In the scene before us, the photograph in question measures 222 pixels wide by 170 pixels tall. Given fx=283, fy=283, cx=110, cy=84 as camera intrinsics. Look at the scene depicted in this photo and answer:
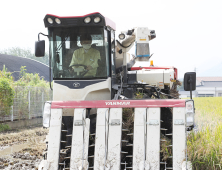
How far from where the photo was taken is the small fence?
48.4 ft

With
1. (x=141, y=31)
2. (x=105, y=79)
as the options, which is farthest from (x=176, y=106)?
(x=141, y=31)

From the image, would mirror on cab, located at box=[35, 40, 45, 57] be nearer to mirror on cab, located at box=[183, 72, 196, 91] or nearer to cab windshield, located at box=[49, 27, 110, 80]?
cab windshield, located at box=[49, 27, 110, 80]

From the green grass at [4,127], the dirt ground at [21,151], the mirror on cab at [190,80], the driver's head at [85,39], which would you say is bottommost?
the dirt ground at [21,151]

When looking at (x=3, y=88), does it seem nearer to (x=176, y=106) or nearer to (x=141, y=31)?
(x=141, y=31)

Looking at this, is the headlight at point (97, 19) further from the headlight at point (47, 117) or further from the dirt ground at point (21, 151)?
the dirt ground at point (21, 151)

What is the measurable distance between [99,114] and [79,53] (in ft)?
6.13

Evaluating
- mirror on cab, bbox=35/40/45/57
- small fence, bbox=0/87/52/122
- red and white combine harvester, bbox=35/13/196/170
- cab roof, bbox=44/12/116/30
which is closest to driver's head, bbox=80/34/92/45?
red and white combine harvester, bbox=35/13/196/170

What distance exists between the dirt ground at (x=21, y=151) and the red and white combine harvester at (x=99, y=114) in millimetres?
2280

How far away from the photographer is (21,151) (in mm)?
8586

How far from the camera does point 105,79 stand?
6156 millimetres

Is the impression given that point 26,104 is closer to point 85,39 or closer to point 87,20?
point 85,39

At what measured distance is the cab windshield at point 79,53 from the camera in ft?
20.0

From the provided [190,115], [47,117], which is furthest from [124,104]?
[47,117]

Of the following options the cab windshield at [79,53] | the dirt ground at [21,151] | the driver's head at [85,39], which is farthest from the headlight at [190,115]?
the dirt ground at [21,151]
